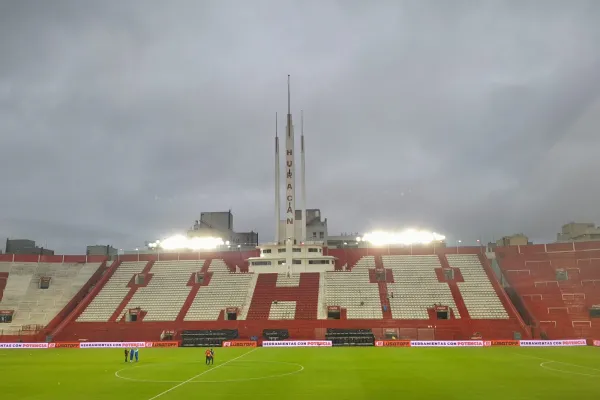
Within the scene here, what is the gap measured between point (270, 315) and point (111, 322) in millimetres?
25159

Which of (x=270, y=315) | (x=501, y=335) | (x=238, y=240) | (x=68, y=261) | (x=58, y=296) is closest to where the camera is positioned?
(x=501, y=335)

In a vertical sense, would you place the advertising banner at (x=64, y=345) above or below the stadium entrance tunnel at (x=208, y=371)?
above

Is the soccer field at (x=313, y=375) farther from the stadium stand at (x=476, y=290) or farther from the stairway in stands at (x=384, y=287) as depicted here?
the stairway in stands at (x=384, y=287)

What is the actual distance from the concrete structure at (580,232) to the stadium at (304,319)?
1001 inches

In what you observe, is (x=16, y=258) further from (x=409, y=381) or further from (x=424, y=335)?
(x=409, y=381)

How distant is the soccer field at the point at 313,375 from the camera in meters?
28.4

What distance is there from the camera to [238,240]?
139250 millimetres

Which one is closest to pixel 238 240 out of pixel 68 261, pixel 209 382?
pixel 68 261

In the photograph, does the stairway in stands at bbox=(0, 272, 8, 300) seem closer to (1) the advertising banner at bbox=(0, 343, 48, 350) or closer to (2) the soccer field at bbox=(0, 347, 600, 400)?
(1) the advertising banner at bbox=(0, 343, 48, 350)

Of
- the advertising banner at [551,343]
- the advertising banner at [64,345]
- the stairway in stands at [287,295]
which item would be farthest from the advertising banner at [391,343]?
the advertising banner at [64,345]

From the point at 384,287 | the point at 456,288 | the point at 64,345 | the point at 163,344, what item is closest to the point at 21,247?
the point at 64,345

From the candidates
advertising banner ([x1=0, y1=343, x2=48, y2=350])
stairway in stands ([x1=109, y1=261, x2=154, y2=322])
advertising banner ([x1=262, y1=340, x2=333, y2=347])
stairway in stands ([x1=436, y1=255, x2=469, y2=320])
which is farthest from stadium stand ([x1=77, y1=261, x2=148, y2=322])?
stairway in stands ([x1=436, y1=255, x2=469, y2=320])

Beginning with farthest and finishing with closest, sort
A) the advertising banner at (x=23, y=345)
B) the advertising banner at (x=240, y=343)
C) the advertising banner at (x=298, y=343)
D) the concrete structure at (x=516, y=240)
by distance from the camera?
1. the concrete structure at (x=516, y=240)
2. the advertising banner at (x=23, y=345)
3. the advertising banner at (x=240, y=343)
4. the advertising banner at (x=298, y=343)

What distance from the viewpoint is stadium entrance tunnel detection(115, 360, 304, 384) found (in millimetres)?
34406
